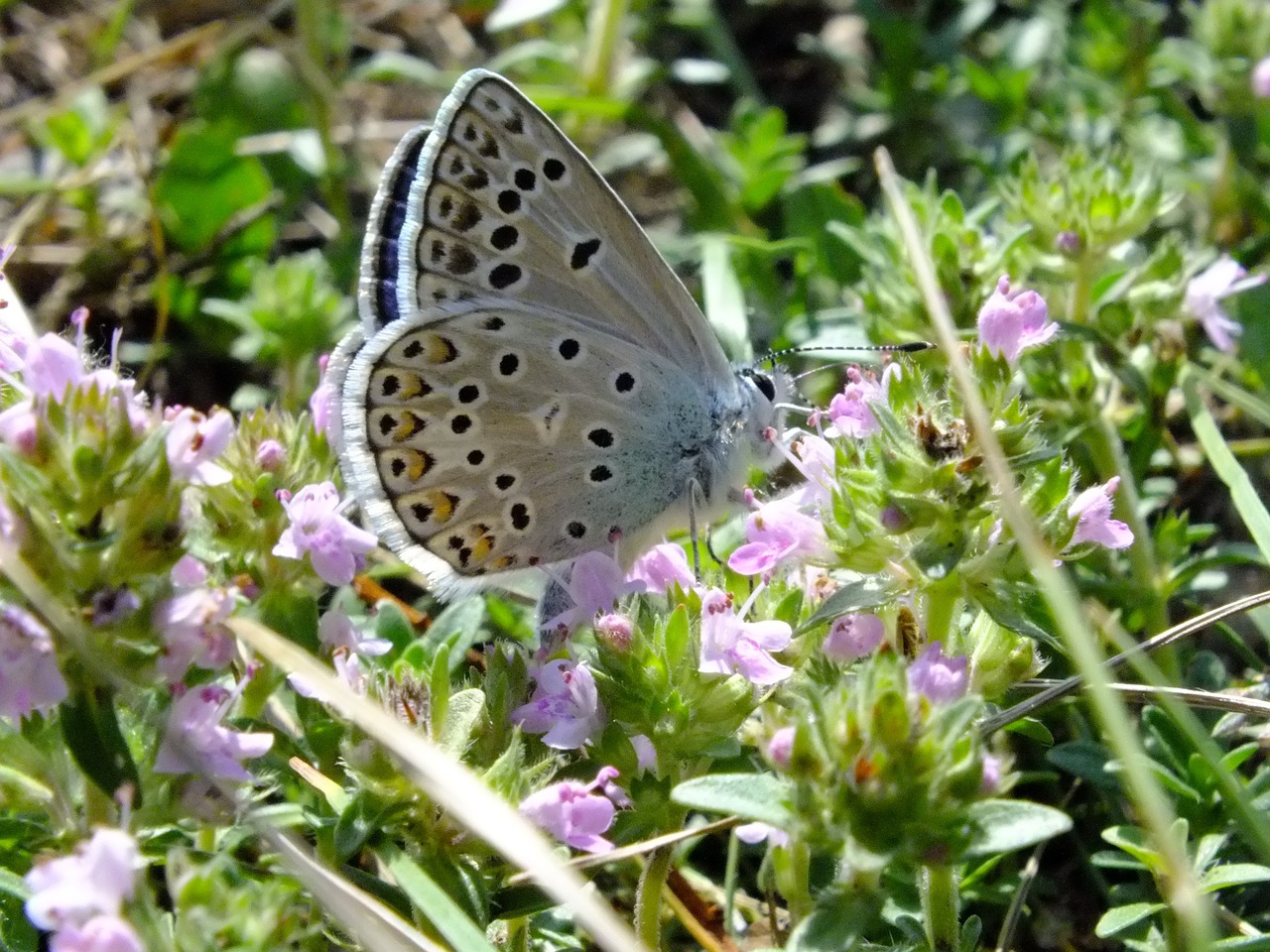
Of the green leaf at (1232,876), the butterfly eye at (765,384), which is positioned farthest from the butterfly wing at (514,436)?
the green leaf at (1232,876)

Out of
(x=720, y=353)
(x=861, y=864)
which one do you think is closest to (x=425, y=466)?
(x=720, y=353)

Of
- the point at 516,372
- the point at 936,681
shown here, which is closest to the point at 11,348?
the point at 516,372

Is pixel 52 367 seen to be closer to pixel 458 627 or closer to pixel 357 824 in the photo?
pixel 357 824

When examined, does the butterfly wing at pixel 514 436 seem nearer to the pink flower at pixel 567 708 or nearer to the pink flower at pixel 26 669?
the pink flower at pixel 567 708

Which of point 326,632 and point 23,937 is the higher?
point 326,632

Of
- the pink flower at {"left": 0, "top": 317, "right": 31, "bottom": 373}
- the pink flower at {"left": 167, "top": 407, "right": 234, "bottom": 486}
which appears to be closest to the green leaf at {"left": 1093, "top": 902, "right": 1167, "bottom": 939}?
the pink flower at {"left": 167, "top": 407, "right": 234, "bottom": 486}

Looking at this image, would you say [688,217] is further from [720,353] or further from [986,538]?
[986,538]

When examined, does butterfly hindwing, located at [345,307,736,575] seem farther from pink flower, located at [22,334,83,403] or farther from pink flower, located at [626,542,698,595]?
pink flower, located at [22,334,83,403]
